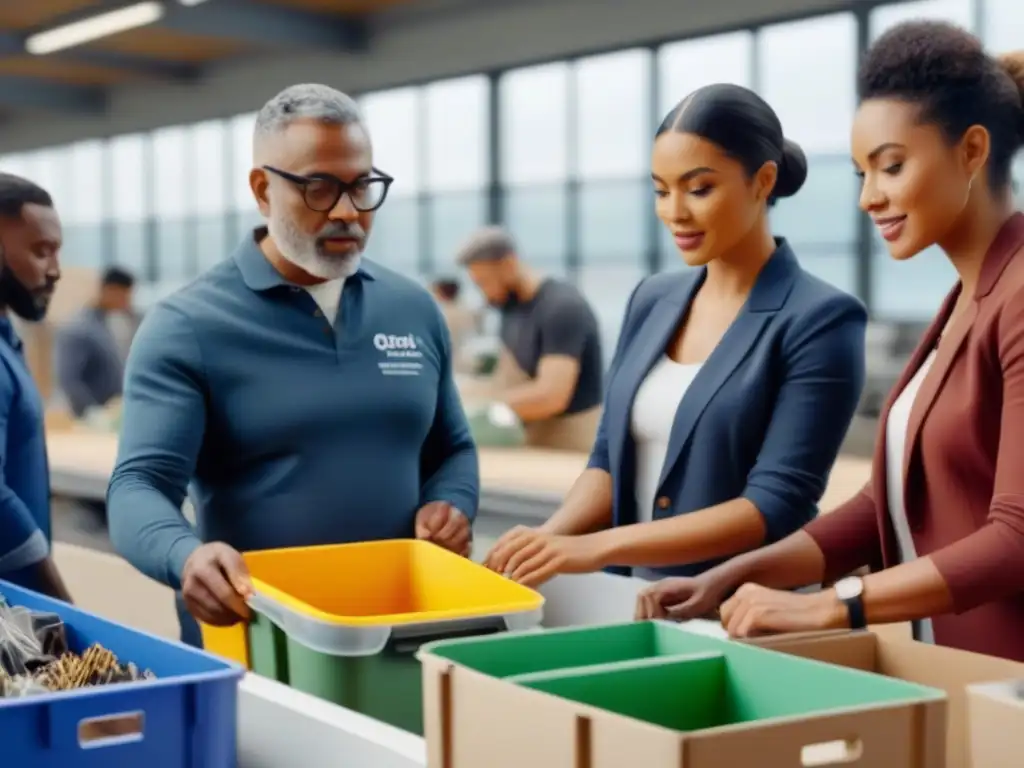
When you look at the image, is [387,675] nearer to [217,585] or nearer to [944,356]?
[217,585]

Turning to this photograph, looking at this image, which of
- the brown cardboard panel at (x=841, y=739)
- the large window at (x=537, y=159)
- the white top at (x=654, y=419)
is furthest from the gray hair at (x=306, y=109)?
the large window at (x=537, y=159)

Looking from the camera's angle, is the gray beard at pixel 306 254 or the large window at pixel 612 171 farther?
the large window at pixel 612 171

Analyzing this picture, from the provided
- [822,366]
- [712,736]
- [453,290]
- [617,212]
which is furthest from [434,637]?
[617,212]

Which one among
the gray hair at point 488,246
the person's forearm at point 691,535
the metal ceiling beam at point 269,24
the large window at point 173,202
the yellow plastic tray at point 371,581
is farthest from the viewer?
the large window at point 173,202

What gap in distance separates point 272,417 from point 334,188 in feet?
1.08

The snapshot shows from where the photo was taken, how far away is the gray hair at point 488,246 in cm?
484

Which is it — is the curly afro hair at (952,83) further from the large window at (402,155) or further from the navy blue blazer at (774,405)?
the large window at (402,155)

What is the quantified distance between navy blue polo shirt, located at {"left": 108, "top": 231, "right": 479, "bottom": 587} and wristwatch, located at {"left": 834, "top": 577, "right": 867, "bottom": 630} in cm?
80

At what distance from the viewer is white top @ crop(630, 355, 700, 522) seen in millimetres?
1903

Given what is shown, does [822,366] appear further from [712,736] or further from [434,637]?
[712,736]

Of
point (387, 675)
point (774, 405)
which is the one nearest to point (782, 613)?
point (387, 675)

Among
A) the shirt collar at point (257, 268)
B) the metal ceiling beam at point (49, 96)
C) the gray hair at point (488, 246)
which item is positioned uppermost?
the metal ceiling beam at point (49, 96)

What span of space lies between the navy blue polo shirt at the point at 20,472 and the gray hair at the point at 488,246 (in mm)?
2506

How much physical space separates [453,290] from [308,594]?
704 cm
